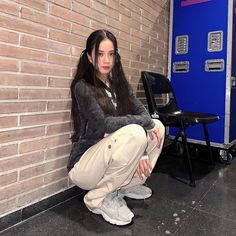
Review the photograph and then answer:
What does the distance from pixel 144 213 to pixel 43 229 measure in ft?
1.77

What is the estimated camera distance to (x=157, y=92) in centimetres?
224

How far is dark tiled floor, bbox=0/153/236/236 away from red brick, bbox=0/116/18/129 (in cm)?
51

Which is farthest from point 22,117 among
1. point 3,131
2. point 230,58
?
point 230,58

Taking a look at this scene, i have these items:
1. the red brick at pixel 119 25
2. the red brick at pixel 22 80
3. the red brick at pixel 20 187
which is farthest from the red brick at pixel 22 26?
the red brick at pixel 20 187

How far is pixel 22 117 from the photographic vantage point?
123cm

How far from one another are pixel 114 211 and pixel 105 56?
2.77 feet

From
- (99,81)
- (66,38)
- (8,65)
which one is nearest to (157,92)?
(99,81)

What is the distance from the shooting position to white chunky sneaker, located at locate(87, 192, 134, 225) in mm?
1240

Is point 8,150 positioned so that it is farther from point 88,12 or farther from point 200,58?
point 200,58

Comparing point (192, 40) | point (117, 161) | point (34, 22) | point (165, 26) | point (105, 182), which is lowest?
point (105, 182)

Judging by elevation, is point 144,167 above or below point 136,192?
above

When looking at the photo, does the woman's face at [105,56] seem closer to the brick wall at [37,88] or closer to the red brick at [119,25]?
the brick wall at [37,88]

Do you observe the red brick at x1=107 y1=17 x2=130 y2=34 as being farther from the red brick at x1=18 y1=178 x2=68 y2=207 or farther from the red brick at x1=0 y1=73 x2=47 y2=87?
the red brick at x1=18 y1=178 x2=68 y2=207

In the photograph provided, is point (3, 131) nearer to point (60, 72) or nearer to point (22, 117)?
point (22, 117)
